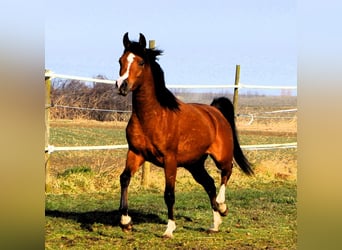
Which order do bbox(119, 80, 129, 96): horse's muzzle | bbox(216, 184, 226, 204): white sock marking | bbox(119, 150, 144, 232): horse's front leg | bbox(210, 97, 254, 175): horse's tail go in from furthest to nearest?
bbox(210, 97, 254, 175): horse's tail, bbox(216, 184, 226, 204): white sock marking, bbox(119, 150, 144, 232): horse's front leg, bbox(119, 80, 129, 96): horse's muzzle

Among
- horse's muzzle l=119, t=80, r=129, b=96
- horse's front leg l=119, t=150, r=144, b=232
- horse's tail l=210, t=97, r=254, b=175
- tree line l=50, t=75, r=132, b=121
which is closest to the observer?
horse's muzzle l=119, t=80, r=129, b=96

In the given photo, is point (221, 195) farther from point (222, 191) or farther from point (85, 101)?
point (85, 101)

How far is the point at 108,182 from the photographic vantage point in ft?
18.3

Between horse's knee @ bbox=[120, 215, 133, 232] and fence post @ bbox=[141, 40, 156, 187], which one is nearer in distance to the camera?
horse's knee @ bbox=[120, 215, 133, 232]

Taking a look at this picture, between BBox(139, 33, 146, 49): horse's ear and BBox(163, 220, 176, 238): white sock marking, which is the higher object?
BBox(139, 33, 146, 49): horse's ear

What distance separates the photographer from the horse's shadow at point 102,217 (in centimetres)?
409

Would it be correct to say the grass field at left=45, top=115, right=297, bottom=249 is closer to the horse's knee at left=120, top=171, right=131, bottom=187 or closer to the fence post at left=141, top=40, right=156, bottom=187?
the fence post at left=141, top=40, right=156, bottom=187

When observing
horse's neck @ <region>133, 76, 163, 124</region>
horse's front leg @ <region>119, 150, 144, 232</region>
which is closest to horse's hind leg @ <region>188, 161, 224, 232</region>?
horse's front leg @ <region>119, 150, 144, 232</region>

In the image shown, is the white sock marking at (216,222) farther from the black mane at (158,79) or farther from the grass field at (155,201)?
the black mane at (158,79)

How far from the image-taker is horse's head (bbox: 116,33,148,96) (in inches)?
129

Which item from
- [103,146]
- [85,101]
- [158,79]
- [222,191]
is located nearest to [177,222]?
[222,191]

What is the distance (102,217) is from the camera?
4.25 metres

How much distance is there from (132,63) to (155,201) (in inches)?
80.4
